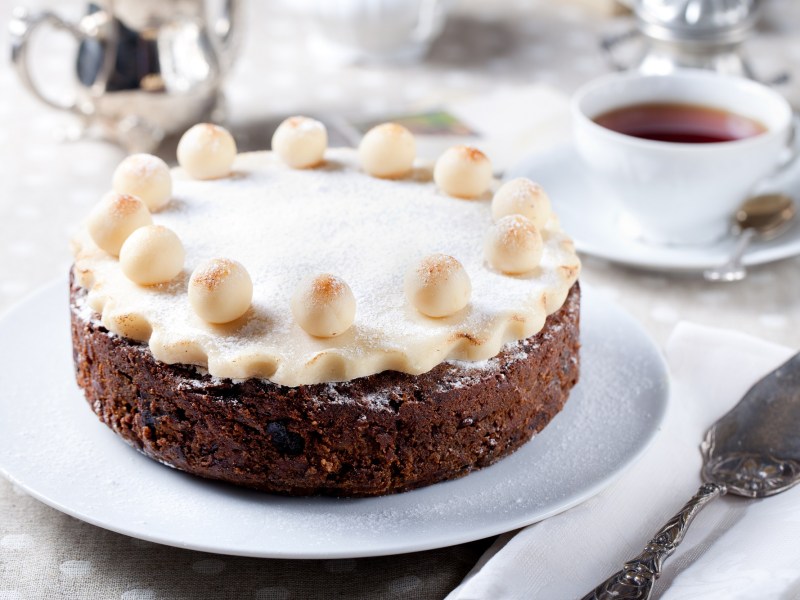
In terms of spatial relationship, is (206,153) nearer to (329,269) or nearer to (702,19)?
(329,269)

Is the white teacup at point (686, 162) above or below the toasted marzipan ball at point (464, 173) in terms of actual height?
below

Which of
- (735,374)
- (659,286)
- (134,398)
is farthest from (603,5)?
(134,398)

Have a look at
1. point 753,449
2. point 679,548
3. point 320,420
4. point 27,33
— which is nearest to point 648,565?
point 679,548

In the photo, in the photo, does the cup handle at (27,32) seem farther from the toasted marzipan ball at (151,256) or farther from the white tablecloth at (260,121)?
the toasted marzipan ball at (151,256)

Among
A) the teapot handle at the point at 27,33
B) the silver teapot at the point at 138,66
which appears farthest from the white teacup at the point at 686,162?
the teapot handle at the point at 27,33

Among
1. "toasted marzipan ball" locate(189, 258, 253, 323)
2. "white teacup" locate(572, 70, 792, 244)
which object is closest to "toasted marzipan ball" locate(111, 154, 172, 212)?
"toasted marzipan ball" locate(189, 258, 253, 323)
